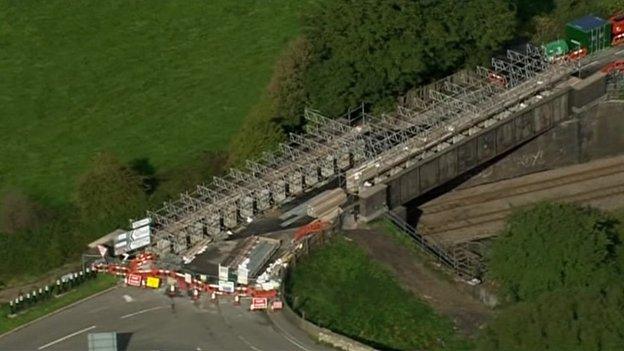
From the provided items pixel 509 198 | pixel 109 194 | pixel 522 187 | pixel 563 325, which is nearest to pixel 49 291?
pixel 109 194

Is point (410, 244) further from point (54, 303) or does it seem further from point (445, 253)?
point (54, 303)

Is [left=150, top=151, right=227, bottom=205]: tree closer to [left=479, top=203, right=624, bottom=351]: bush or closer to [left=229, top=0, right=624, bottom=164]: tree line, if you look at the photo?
[left=229, top=0, right=624, bottom=164]: tree line

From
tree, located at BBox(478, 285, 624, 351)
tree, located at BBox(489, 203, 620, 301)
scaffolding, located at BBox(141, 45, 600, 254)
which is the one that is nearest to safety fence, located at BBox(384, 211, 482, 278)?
scaffolding, located at BBox(141, 45, 600, 254)

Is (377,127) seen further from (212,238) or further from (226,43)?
(226,43)

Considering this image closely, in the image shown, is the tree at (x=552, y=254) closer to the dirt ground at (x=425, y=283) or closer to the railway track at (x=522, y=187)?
the dirt ground at (x=425, y=283)

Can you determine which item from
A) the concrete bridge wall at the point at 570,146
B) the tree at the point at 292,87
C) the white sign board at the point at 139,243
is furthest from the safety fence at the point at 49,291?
the concrete bridge wall at the point at 570,146
